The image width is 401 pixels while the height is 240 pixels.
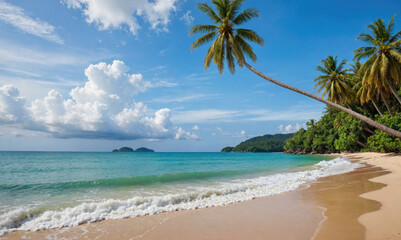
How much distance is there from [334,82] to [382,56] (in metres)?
13.1

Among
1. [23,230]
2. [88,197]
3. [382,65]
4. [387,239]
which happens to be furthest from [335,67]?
[23,230]

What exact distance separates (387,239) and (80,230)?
7.03m

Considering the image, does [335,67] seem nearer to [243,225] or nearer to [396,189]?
[396,189]

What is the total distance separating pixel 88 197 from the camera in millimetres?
8992

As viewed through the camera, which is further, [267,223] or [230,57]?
[230,57]

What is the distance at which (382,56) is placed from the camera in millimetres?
16078

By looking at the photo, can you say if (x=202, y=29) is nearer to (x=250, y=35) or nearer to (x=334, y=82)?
(x=250, y=35)

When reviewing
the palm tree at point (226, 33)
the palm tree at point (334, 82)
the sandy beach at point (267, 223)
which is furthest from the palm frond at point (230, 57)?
the palm tree at point (334, 82)

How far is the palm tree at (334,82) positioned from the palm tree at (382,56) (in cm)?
749

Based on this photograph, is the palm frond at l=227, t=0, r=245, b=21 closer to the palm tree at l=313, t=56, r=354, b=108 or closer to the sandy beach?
the sandy beach

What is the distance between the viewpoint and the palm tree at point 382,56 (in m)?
16.4

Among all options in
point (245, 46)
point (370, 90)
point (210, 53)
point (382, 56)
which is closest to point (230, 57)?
point (245, 46)

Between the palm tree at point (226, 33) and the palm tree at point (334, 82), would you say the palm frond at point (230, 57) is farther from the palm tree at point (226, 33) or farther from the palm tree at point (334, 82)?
the palm tree at point (334, 82)

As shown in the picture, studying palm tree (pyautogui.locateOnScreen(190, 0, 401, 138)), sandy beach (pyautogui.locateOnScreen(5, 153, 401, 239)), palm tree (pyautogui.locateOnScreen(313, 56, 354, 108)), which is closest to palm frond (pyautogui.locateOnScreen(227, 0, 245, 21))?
palm tree (pyautogui.locateOnScreen(190, 0, 401, 138))
